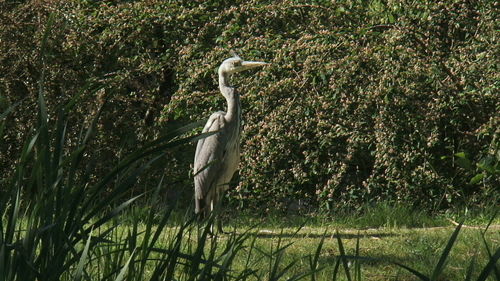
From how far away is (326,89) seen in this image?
33.9 ft

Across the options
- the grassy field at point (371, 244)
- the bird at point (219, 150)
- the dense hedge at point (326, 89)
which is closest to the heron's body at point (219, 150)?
the bird at point (219, 150)

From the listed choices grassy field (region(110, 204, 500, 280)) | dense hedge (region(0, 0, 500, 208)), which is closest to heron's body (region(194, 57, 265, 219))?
grassy field (region(110, 204, 500, 280))

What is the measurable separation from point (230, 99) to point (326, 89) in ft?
6.43

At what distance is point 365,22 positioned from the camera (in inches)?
433

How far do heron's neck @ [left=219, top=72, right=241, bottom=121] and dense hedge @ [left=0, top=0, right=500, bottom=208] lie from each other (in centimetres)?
124

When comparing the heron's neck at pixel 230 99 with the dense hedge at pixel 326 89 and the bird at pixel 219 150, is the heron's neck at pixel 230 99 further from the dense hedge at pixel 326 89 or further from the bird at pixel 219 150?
the dense hedge at pixel 326 89

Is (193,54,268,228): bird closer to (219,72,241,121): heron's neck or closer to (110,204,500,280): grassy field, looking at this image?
(219,72,241,121): heron's neck

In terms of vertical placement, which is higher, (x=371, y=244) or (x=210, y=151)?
(x=210, y=151)

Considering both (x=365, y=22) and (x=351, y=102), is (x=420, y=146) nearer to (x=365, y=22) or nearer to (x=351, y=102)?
(x=351, y=102)

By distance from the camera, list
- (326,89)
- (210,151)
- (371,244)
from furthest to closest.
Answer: (326,89)
(210,151)
(371,244)

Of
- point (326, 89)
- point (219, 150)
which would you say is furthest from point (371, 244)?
point (326, 89)

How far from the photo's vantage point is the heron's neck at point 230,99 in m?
8.57

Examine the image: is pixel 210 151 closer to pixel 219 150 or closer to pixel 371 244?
pixel 219 150

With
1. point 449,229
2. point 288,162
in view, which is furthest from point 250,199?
point 449,229
